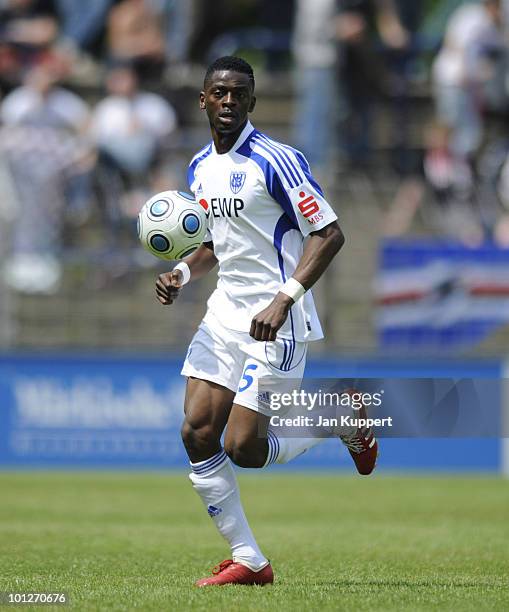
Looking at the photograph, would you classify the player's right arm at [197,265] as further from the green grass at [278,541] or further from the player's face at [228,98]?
the green grass at [278,541]

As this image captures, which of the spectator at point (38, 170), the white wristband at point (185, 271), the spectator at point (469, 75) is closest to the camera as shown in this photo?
the white wristband at point (185, 271)

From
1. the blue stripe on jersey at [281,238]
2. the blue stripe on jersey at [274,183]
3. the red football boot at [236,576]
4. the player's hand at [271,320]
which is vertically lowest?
the red football boot at [236,576]

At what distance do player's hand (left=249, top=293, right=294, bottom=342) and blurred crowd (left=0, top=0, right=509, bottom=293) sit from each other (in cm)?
923

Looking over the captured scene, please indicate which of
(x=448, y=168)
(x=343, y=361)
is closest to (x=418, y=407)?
(x=343, y=361)

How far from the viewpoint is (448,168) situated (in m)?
17.4

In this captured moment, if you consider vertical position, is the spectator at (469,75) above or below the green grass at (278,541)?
above

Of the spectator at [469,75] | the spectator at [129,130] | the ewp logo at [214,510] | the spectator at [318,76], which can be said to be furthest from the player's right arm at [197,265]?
the spectator at [469,75]

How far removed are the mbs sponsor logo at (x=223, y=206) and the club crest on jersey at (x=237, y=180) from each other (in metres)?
0.06

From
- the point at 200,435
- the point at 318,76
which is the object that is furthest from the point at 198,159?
the point at 318,76

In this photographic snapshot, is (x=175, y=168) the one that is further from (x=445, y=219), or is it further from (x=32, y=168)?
(x=445, y=219)

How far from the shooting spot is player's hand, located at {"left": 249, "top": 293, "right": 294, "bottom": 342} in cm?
683

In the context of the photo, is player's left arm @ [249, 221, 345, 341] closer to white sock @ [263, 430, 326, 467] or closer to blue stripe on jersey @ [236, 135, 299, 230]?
blue stripe on jersey @ [236, 135, 299, 230]

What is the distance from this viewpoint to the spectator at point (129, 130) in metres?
16.4

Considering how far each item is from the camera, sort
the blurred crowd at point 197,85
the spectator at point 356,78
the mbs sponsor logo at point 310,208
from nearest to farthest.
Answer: the mbs sponsor logo at point 310,208 → the blurred crowd at point 197,85 → the spectator at point 356,78
